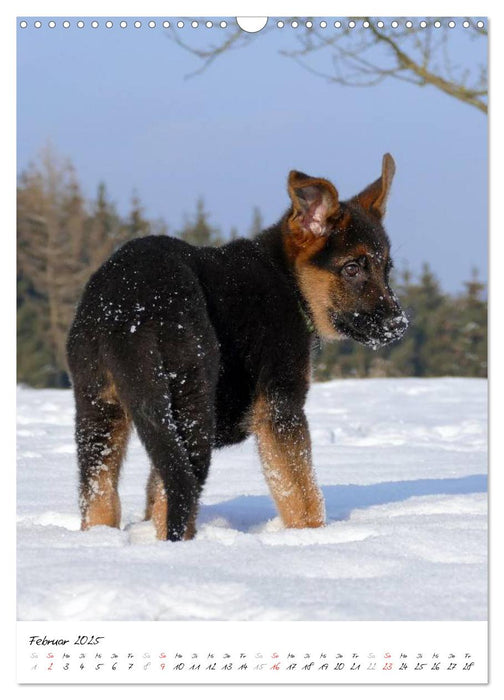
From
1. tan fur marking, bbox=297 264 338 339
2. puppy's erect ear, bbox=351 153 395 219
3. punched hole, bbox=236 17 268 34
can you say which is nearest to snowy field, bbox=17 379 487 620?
tan fur marking, bbox=297 264 338 339

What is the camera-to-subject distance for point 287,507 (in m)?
5.68

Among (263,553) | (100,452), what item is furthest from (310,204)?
(263,553)

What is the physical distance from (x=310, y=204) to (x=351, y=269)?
Answer: 0.47 metres

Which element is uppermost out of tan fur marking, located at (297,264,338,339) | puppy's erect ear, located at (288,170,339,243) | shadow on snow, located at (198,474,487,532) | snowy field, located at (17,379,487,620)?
puppy's erect ear, located at (288,170,339,243)

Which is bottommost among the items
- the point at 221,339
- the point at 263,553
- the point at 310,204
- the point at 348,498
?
the point at 348,498

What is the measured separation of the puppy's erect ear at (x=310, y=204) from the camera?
5742 mm

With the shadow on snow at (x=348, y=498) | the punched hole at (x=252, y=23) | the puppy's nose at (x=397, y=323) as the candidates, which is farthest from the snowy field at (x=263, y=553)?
the punched hole at (x=252, y=23)

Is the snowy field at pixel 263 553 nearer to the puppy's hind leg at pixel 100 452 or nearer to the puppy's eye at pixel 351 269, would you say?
the puppy's hind leg at pixel 100 452

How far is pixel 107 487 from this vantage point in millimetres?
5211

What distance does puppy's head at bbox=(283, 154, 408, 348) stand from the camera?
19.5 ft

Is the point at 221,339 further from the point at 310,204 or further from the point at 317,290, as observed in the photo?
the point at 310,204

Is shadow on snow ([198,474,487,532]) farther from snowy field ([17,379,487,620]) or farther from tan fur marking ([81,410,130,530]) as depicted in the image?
tan fur marking ([81,410,130,530])
